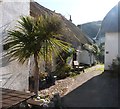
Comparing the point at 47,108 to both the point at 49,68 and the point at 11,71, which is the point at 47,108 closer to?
the point at 11,71

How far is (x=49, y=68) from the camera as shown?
13367mm

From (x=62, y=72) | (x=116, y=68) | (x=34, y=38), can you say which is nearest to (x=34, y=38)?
(x=34, y=38)

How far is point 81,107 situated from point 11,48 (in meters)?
3.35

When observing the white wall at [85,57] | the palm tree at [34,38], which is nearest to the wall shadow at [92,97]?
the palm tree at [34,38]

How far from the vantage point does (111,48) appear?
18.2 metres

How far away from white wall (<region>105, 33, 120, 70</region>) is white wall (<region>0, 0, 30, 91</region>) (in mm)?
10959

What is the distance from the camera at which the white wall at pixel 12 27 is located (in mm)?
7266

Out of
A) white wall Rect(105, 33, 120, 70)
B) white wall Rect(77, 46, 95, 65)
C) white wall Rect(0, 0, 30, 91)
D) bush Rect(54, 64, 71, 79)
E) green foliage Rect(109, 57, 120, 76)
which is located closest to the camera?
white wall Rect(0, 0, 30, 91)

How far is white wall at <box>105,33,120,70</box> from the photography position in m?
18.0

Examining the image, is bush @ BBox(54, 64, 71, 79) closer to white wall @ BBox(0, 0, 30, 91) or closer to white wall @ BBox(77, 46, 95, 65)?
white wall @ BBox(0, 0, 30, 91)

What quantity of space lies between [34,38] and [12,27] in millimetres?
995

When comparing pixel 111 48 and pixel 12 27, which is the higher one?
pixel 12 27

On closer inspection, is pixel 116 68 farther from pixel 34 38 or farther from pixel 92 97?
pixel 34 38

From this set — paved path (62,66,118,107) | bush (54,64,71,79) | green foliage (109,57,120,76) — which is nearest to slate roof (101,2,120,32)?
green foliage (109,57,120,76)
